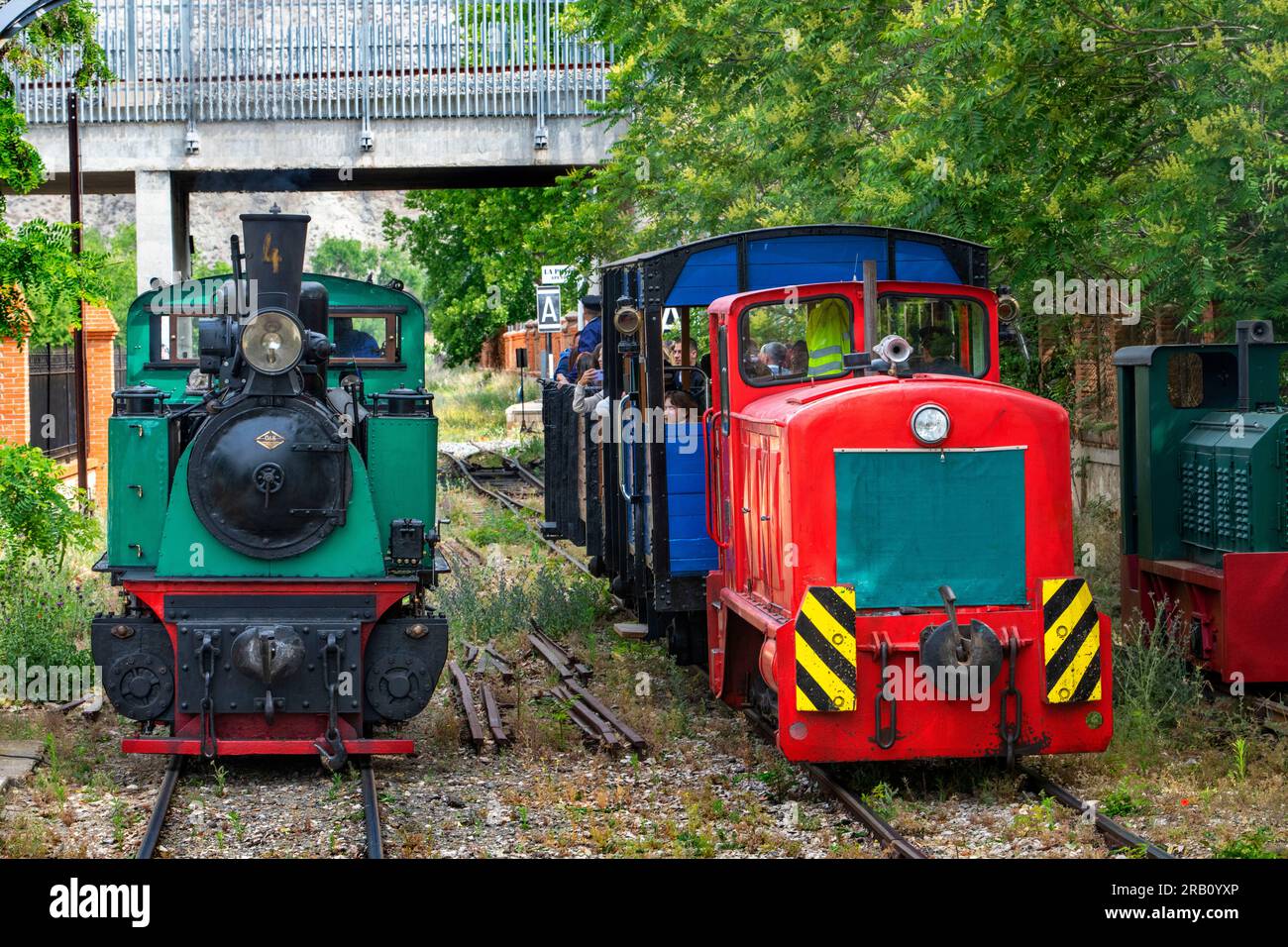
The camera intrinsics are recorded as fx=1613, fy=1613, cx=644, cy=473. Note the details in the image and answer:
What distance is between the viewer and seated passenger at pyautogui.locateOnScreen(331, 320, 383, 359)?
452 inches

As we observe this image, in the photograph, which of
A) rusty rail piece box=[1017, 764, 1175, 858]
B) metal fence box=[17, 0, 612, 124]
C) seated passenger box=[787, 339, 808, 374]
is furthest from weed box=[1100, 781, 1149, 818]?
metal fence box=[17, 0, 612, 124]

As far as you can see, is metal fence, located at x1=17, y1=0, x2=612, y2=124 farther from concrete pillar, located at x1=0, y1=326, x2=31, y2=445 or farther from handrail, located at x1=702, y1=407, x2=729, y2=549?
handrail, located at x1=702, y1=407, x2=729, y2=549

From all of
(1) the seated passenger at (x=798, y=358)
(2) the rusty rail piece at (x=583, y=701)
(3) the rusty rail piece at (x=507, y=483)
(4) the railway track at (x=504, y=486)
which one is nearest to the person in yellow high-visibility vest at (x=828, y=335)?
(1) the seated passenger at (x=798, y=358)

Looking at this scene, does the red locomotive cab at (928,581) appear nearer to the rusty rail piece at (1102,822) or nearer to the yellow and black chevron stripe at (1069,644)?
the yellow and black chevron stripe at (1069,644)

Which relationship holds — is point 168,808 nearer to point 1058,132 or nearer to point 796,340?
point 796,340

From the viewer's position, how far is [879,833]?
748cm

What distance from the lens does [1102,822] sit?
745 cm

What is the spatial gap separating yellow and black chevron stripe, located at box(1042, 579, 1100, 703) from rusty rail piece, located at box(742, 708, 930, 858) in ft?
3.54

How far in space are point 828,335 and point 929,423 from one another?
3.87ft

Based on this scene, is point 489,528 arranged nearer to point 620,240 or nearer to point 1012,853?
point 620,240

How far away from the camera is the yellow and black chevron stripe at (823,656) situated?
7.85 meters

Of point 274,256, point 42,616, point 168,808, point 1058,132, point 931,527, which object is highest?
point 1058,132

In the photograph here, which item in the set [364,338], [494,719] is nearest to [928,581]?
[494,719]

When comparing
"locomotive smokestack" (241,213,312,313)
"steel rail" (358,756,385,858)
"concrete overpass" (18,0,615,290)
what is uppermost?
"concrete overpass" (18,0,615,290)
